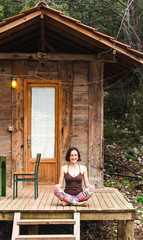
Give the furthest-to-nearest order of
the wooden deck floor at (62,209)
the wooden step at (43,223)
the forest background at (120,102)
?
the forest background at (120,102) < the wooden deck floor at (62,209) < the wooden step at (43,223)

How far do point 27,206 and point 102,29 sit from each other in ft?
31.6

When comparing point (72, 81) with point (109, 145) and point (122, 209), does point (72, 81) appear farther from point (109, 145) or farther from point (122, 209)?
point (109, 145)

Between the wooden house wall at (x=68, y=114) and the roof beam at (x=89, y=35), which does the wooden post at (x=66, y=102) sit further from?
the roof beam at (x=89, y=35)

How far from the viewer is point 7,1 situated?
40.0 feet

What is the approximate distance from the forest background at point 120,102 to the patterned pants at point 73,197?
311cm

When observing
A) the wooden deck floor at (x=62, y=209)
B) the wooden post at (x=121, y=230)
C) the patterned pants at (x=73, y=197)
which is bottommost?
the wooden post at (x=121, y=230)

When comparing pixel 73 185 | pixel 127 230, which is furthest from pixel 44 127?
pixel 127 230

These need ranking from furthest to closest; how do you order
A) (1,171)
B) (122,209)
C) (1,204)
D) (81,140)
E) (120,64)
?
(120,64)
(81,140)
(1,171)
(1,204)
(122,209)

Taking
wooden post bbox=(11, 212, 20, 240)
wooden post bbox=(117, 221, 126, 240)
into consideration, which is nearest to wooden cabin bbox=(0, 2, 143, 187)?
wooden post bbox=(117, 221, 126, 240)

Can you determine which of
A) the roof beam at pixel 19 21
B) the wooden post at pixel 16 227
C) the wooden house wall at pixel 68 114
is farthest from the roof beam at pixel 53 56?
the wooden post at pixel 16 227

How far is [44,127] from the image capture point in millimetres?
7258

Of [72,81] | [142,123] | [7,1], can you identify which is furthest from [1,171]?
[7,1]

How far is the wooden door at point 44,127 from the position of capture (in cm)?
717

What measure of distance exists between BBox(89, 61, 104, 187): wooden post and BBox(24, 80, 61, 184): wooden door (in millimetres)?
786
